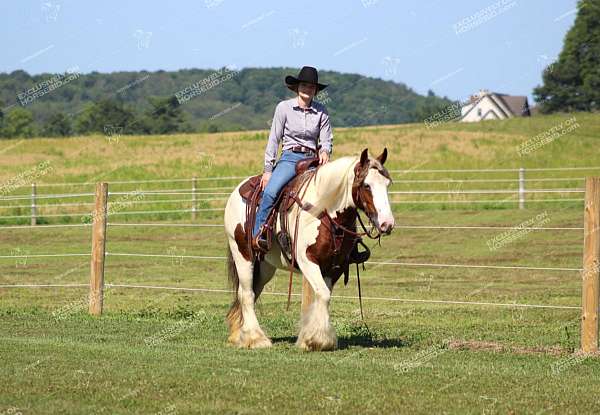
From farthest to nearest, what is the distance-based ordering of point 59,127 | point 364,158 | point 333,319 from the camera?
point 59,127, point 333,319, point 364,158

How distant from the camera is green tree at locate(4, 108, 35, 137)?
107m

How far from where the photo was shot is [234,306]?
11.0m

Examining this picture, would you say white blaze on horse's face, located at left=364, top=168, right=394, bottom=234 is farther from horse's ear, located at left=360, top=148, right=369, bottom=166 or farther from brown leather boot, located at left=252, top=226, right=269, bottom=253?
brown leather boot, located at left=252, top=226, right=269, bottom=253

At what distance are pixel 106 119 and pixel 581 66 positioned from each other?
154 feet

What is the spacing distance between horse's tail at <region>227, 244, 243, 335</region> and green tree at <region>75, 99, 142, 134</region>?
87.1 metres

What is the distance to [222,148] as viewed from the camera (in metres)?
49.6

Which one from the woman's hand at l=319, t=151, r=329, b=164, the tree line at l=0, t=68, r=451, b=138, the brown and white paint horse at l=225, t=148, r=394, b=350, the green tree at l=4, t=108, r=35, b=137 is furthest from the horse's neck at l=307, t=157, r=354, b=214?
the green tree at l=4, t=108, r=35, b=137

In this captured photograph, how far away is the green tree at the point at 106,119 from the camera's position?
98438mm

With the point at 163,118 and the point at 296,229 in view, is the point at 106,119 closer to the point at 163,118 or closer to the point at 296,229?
the point at 163,118

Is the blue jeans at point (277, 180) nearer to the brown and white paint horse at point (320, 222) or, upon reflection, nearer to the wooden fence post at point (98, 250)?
the brown and white paint horse at point (320, 222)

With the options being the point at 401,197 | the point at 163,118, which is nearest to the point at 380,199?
the point at 401,197

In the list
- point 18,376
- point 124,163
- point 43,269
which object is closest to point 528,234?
point 43,269

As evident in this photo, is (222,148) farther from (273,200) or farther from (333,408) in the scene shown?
(333,408)

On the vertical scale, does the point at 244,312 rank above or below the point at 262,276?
below
